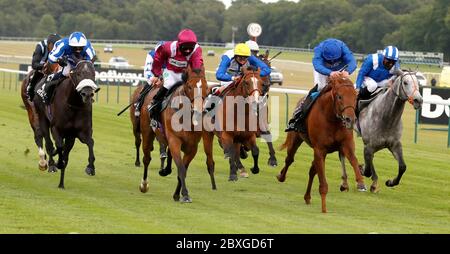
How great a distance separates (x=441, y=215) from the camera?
11656mm

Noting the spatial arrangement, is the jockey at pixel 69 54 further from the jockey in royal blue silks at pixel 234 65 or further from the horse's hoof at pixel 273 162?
the horse's hoof at pixel 273 162

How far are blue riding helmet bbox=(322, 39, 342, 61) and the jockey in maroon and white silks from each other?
1574mm

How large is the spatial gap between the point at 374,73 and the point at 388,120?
1283 millimetres

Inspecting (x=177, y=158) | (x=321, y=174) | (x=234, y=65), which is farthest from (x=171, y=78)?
(x=234, y=65)

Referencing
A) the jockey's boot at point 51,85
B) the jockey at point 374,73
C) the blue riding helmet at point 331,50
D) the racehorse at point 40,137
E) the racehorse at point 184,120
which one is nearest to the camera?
the racehorse at point 184,120

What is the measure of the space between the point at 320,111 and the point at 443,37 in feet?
207

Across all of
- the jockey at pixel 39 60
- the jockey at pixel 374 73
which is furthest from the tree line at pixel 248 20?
the jockey at pixel 39 60

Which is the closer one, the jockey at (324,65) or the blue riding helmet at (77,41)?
the jockey at (324,65)

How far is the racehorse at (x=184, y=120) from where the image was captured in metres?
11.9

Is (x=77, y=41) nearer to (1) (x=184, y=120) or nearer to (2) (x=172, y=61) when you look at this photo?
(2) (x=172, y=61)

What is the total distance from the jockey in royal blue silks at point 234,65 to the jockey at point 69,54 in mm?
1965

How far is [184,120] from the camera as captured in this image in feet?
40.0

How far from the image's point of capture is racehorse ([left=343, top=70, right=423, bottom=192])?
13.5 metres

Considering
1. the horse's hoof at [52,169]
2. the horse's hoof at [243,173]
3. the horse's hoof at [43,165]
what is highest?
the horse's hoof at [43,165]
